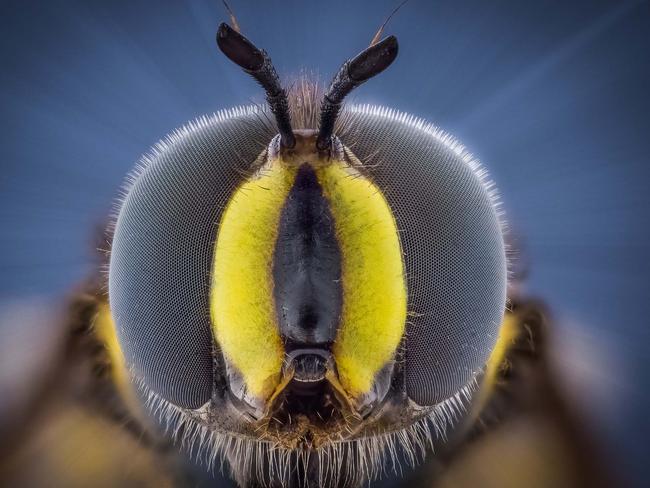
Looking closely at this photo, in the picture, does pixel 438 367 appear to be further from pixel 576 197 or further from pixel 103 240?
pixel 576 197

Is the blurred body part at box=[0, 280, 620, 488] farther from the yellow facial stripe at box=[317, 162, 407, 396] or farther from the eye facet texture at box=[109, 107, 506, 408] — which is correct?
the yellow facial stripe at box=[317, 162, 407, 396]

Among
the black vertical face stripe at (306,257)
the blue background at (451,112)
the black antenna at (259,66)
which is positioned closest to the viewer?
the black antenna at (259,66)

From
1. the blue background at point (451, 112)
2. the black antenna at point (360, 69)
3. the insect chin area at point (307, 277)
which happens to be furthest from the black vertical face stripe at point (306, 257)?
the blue background at point (451, 112)

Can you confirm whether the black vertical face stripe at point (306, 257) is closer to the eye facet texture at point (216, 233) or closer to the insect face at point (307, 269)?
the insect face at point (307, 269)

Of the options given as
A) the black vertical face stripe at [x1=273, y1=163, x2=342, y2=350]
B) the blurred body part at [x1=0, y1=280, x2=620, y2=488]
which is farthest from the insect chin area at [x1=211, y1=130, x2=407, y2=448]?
the blurred body part at [x1=0, y1=280, x2=620, y2=488]

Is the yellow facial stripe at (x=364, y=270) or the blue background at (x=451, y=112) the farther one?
the blue background at (x=451, y=112)

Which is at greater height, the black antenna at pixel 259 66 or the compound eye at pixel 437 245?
the black antenna at pixel 259 66

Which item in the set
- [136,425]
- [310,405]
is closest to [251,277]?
[310,405]
